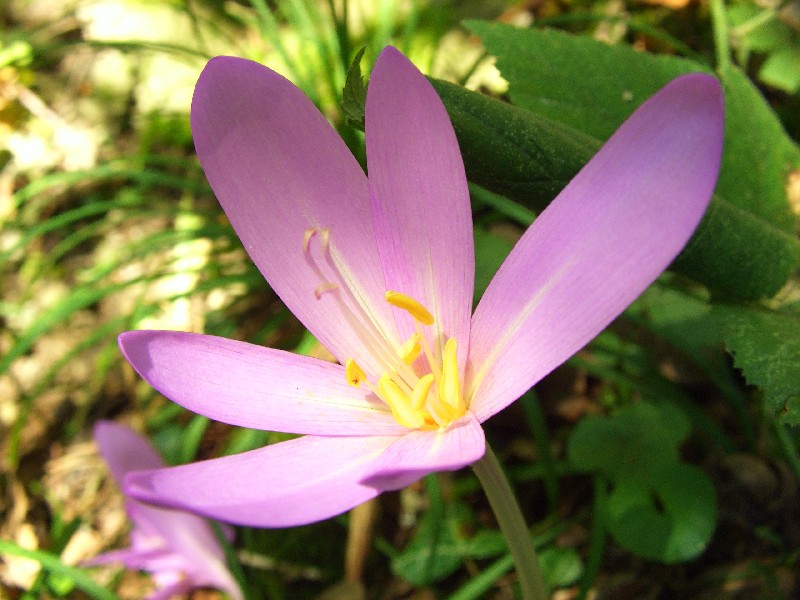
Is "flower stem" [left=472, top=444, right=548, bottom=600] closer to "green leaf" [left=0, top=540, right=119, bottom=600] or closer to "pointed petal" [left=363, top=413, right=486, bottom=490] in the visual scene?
"pointed petal" [left=363, top=413, right=486, bottom=490]

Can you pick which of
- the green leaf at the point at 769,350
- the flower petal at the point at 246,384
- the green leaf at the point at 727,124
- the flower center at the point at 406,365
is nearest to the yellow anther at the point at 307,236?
the flower center at the point at 406,365

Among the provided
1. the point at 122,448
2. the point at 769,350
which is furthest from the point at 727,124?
the point at 122,448

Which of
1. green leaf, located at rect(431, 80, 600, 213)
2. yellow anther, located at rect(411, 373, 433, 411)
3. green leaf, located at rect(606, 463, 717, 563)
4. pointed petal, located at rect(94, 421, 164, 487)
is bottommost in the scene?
pointed petal, located at rect(94, 421, 164, 487)

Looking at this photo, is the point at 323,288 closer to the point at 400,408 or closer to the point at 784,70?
the point at 400,408

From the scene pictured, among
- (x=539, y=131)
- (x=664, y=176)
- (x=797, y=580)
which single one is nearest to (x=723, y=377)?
(x=797, y=580)

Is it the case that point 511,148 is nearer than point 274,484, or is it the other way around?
point 274,484

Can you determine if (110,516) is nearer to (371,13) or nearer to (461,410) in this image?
(461,410)

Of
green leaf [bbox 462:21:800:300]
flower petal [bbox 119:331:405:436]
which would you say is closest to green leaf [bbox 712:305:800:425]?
green leaf [bbox 462:21:800:300]
